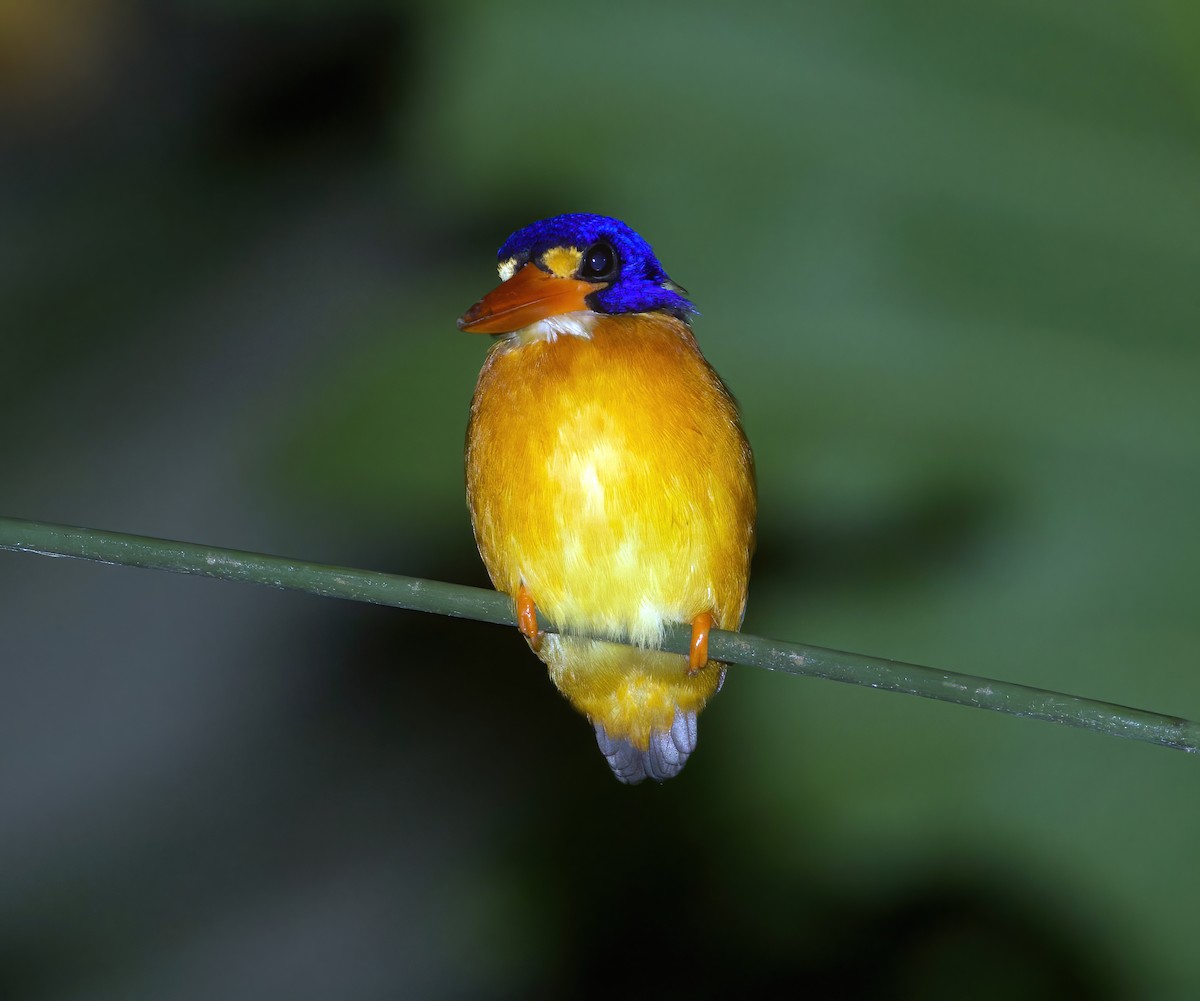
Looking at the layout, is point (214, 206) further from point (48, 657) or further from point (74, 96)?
point (48, 657)

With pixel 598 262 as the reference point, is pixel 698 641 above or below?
below

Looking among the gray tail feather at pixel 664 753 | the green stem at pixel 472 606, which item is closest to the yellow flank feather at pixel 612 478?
the gray tail feather at pixel 664 753

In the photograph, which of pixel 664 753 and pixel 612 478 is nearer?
pixel 612 478

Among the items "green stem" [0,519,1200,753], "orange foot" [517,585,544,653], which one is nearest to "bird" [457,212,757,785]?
"orange foot" [517,585,544,653]

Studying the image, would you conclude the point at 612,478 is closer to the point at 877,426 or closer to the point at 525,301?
the point at 525,301

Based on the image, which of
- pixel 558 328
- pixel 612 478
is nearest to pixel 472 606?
pixel 612 478

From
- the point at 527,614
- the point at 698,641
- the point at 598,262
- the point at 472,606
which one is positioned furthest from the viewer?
the point at 598,262

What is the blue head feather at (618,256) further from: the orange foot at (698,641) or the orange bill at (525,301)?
the orange foot at (698,641)

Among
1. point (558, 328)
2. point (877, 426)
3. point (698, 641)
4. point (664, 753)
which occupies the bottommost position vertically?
point (664, 753)

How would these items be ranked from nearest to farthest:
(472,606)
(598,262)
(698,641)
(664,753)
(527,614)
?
(472,606) < (698,641) < (527,614) < (598,262) < (664,753)
